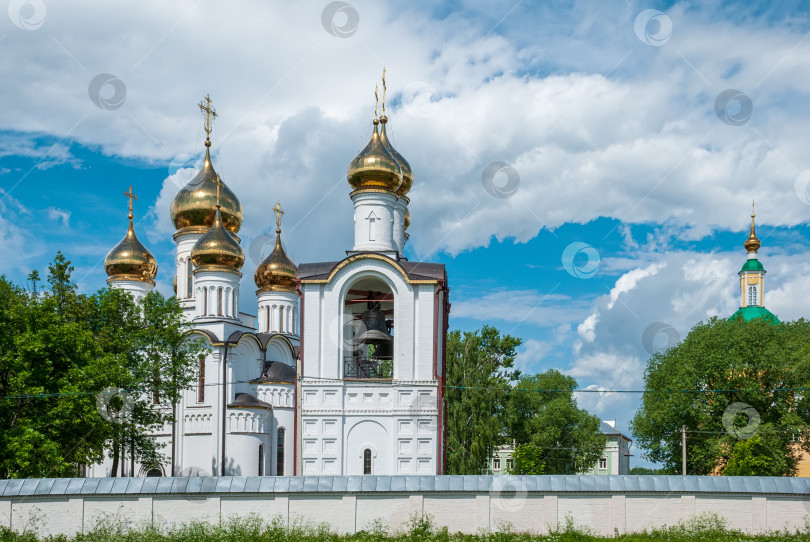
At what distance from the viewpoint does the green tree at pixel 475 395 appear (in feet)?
117

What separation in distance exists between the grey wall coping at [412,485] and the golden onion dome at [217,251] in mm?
17825

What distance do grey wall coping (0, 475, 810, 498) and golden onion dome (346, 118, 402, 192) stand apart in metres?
13.1

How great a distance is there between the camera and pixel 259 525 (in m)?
14.8

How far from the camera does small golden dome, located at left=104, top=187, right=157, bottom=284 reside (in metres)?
36.9

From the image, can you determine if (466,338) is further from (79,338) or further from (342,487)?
(342,487)

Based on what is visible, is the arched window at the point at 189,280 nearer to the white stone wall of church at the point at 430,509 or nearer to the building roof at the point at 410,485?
the building roof at the point at 410,485

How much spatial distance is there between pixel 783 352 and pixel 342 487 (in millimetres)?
23211

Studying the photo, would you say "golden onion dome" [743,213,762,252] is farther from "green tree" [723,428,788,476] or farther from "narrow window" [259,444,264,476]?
"narrow window" [259,444,264,476]

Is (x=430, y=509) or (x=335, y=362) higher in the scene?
(x=335, y=362)

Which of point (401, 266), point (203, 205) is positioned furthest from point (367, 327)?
point (203, 205)

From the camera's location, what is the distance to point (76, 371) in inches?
833

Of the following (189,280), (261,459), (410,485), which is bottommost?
(261,459)

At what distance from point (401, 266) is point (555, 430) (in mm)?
19774

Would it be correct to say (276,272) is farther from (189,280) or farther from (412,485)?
(412,485)
